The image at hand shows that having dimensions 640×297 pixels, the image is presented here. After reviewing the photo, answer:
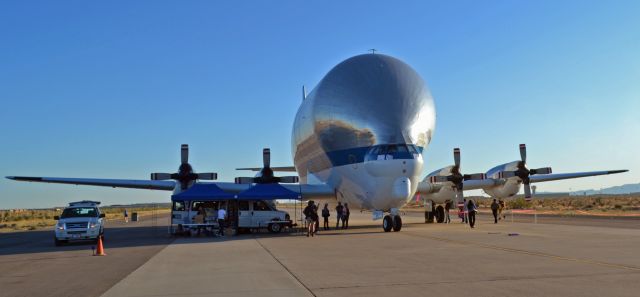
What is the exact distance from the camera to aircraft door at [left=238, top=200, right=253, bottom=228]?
91.8ft

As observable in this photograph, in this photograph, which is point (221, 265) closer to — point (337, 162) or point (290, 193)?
point (290, 193)

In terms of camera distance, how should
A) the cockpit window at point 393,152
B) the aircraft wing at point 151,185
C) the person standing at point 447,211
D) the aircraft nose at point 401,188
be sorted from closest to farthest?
the aircraft nose at point 401,188
the cockpit window at point 393,152
the aircraft wing at point 151,185
the person standing at point 447,211

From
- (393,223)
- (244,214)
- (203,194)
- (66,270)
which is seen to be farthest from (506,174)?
(66,270)

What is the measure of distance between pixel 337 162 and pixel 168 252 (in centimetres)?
1332

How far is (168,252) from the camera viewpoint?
1767cm

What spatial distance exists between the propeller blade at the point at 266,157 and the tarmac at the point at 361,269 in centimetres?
1459

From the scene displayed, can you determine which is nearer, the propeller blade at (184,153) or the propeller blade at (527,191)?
the propeller blade at (184,153)

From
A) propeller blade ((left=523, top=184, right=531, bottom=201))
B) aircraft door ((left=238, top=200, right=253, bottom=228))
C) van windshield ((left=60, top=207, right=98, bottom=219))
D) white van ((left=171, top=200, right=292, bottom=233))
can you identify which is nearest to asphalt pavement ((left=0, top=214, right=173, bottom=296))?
van windshield ((left=60, top=207, right=98, bottom=219))

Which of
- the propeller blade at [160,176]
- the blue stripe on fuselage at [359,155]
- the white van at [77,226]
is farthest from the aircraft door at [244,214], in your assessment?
the white van at [77,226]

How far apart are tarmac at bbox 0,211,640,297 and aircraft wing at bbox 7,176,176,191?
11.8 m

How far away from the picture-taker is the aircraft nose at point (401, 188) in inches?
977

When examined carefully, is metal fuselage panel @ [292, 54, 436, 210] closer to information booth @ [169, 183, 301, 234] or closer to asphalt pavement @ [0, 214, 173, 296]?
information booth @ [169, 183, 301, 234]

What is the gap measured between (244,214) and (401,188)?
8169 mm

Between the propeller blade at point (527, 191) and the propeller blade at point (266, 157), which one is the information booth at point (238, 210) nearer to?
the propeller blade at point (266, 157)
